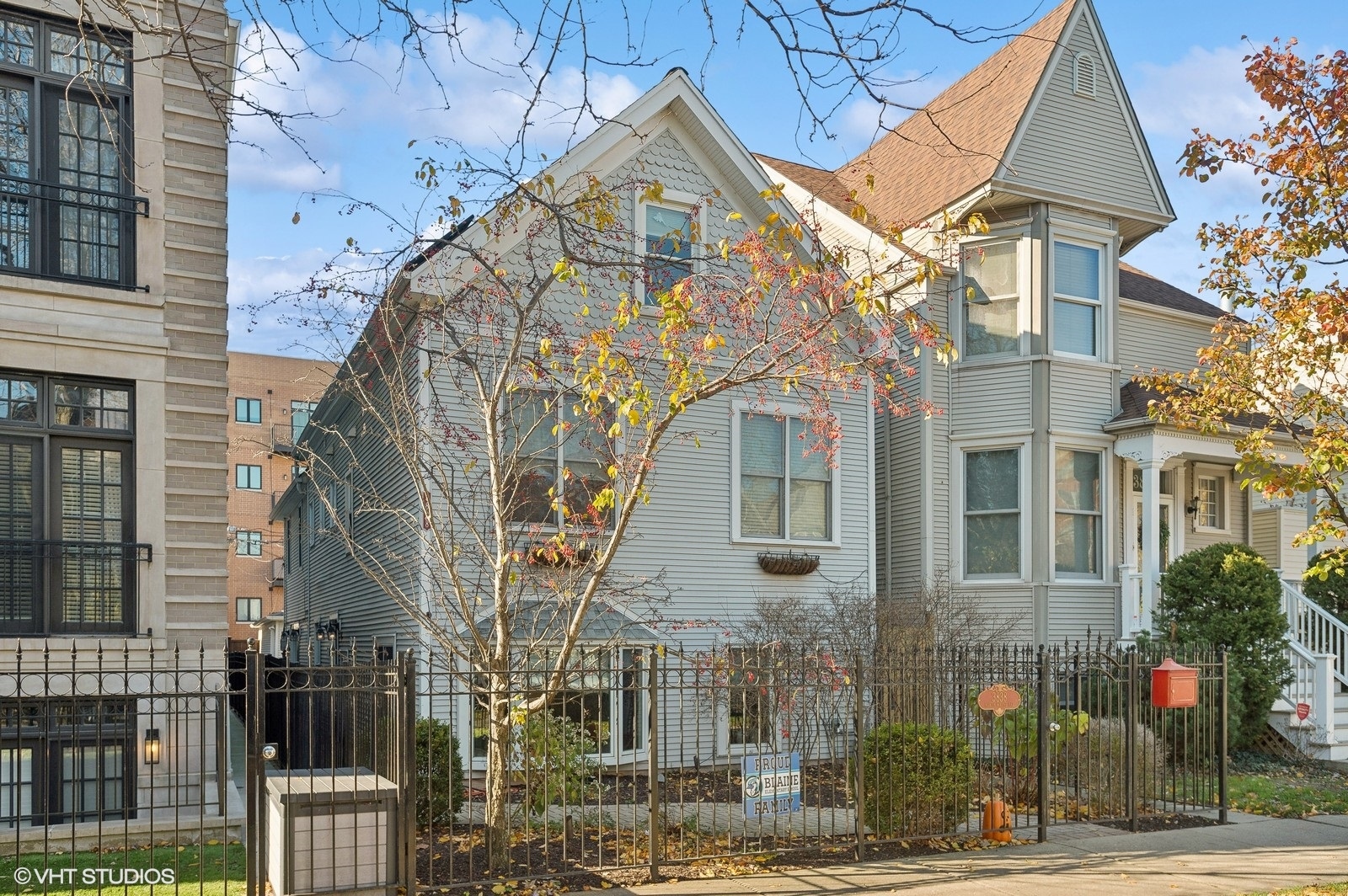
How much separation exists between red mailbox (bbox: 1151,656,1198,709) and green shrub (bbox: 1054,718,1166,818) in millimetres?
449

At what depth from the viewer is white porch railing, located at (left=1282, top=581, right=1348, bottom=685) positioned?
57.1 feet

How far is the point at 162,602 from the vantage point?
38.6 feet

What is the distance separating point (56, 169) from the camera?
1160 cm

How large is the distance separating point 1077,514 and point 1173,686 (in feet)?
23.9

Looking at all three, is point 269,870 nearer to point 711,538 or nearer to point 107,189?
point 107,189

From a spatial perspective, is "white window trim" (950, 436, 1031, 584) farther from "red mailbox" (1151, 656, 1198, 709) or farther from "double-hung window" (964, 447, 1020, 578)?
"red mailbox" (1151, 656, 1198, 709)

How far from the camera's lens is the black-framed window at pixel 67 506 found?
37.0 feet

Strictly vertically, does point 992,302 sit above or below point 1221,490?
above

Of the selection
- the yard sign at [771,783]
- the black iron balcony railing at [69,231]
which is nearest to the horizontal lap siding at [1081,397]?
the yard sign at [771,783]

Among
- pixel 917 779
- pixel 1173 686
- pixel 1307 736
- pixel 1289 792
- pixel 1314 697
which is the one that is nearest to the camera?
pixel 917 779

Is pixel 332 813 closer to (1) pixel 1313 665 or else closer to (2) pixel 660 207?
(2) pixel 660 207

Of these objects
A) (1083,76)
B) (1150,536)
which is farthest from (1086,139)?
(1150,536)

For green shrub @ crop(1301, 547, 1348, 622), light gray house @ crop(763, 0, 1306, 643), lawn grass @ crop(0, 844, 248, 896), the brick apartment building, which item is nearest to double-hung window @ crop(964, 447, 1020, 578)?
light gray house @ crop(763, 0, 1306, 643)

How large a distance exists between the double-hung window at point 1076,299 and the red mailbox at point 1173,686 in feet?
25.6
